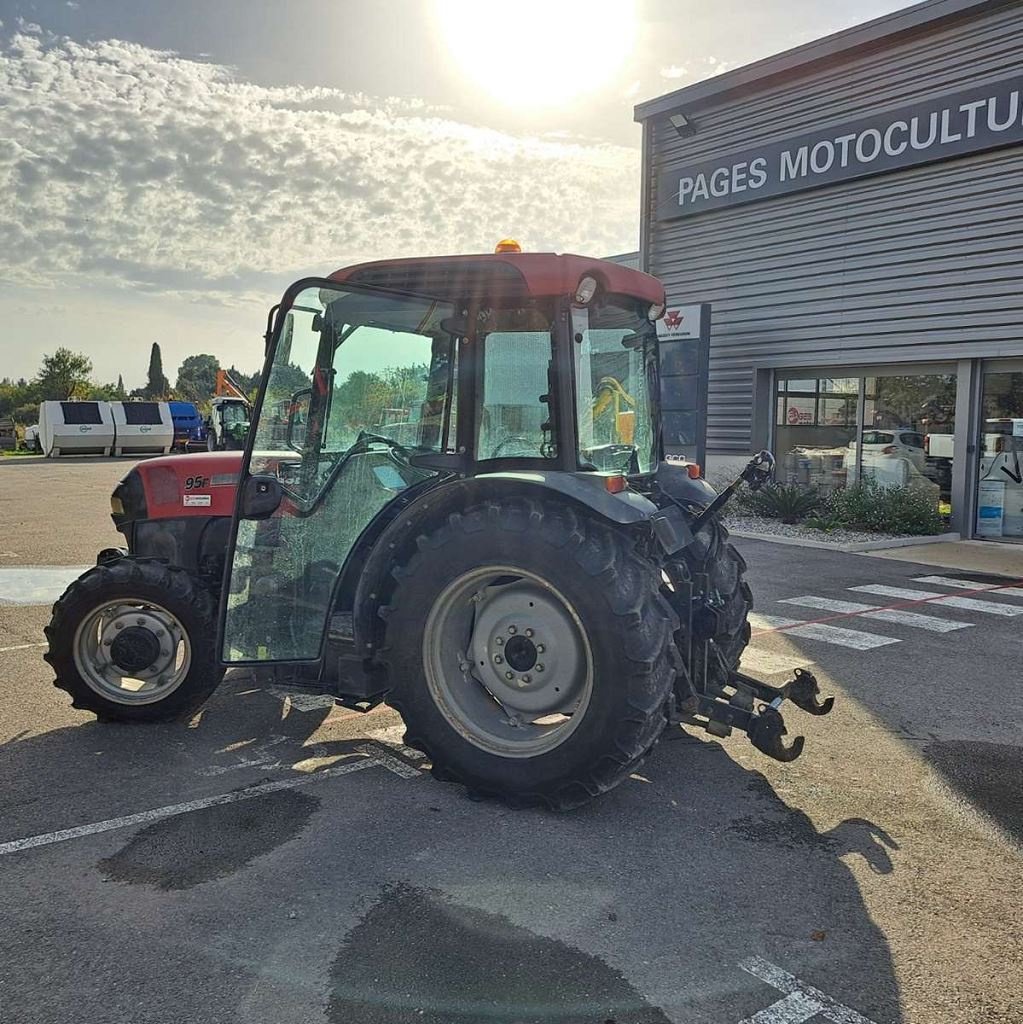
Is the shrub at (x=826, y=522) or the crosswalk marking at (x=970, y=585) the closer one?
the crosswalk marking at (x=970, y=585)

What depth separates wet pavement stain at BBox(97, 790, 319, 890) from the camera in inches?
128

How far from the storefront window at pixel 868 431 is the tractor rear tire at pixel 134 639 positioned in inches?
461

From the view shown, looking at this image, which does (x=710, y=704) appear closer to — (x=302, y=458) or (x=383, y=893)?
(x=383, y=893)

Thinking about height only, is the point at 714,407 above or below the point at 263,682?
above

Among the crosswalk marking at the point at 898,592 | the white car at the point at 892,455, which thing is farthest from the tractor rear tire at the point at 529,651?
the white car at the point at 892,455

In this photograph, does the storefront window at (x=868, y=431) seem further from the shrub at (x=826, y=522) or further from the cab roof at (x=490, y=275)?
the cab roof at (x=490, y=275)

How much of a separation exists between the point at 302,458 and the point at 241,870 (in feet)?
6.00

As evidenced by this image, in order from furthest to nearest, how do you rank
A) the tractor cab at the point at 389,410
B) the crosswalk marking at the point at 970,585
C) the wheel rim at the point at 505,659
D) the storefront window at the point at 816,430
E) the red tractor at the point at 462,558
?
the storefront window at the point at 816,430 < the crosswalk marking at the point at 970,585 < the tractor cab at the point at 389,410 < the wheel rim at the point at 505,659 < the red tractor at the point at 462,558

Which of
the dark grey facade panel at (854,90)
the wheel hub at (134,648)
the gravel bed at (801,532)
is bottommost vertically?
the gravel bed at (801,532)

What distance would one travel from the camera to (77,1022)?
96.0 inches

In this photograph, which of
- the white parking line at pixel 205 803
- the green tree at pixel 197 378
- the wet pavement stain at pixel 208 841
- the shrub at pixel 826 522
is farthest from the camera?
the green tree at pixel 197 378

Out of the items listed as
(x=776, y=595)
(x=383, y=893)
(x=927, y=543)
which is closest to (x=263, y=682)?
(x=383, y=893)

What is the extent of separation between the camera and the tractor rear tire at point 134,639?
459cm

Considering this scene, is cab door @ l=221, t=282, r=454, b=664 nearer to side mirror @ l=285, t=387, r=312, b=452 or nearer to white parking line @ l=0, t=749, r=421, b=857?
side mirror @ l=285, t=387, r=312, b=452
